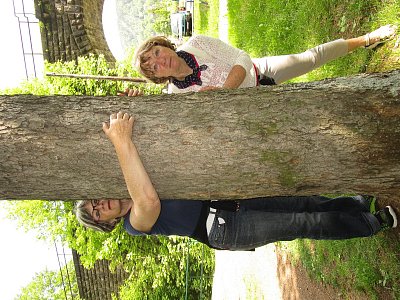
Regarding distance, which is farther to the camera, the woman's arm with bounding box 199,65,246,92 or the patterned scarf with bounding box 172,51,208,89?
the patterned scarf with bounding box 172,51,208,89

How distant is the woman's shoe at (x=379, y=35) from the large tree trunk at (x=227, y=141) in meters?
1.95

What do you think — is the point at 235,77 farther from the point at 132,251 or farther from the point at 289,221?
the point at 132,251

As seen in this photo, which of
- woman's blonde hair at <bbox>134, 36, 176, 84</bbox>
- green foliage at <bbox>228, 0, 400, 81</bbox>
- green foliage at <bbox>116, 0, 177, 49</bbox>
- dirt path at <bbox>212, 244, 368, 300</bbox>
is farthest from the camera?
green foliage at <bbox>116, 0, 177, 49</bbox>

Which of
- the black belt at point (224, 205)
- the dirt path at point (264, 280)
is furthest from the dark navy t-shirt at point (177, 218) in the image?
the dirt path at point (264, 280)

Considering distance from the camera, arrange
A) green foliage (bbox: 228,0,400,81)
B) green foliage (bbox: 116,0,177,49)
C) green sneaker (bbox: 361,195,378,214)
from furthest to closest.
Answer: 1. green foliage (bbox: 116,0,177,49)
2. green foliage (bbox: 228,0,400,81)
3. green sneaker (bbox: 361,195,378,214)

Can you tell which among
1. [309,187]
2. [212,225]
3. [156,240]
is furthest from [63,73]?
[309,187]

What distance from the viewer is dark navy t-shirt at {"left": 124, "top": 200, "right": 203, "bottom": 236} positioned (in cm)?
349

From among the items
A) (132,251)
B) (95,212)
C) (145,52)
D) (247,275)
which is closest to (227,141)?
(95,212)

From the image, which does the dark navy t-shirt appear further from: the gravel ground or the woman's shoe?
the gravel ground

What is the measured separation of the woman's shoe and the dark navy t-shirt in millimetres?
2839

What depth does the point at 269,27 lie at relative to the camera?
26.9ft

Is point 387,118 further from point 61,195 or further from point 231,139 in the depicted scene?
point 61,195

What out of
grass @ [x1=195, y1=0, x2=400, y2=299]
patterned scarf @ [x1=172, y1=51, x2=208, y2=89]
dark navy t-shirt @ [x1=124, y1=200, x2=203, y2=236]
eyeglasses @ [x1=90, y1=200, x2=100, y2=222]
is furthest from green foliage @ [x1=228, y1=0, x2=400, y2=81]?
eyeglasses @ [x1=90, y1=200, x2=100, y2=222]

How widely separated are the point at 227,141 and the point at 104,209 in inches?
50.4
